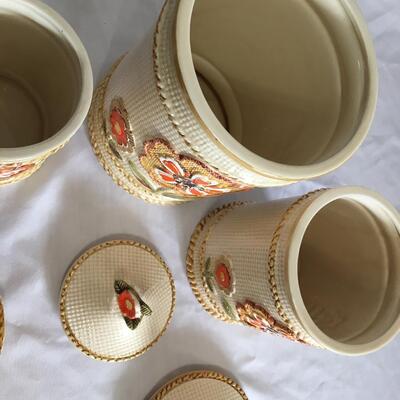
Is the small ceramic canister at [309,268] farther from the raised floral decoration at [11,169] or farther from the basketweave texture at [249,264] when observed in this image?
the raised floral decoration at [11,169]

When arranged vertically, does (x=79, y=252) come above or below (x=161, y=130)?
below

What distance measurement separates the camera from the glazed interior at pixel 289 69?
32 cm

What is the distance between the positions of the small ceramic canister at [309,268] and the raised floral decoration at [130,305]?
51mm

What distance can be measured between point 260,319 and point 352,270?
0.09 metres

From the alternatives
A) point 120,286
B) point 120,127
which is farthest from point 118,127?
point 120,286

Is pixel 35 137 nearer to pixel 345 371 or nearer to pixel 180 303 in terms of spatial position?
pixel 180 303

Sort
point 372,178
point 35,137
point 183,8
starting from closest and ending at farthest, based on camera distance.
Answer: point 183,8, point 35,137, point 372,178

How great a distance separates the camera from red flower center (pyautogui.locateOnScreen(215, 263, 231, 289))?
1.22ft

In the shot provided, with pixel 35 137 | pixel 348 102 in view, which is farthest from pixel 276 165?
pixel 35 137

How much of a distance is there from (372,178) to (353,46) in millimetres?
190

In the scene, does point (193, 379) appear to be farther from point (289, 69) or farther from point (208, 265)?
point (289, 69)

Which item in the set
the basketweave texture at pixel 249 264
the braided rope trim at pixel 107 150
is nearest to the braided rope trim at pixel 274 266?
the basketweave texture at pixel 249 264

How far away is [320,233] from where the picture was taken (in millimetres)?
417

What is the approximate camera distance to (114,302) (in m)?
0.38
